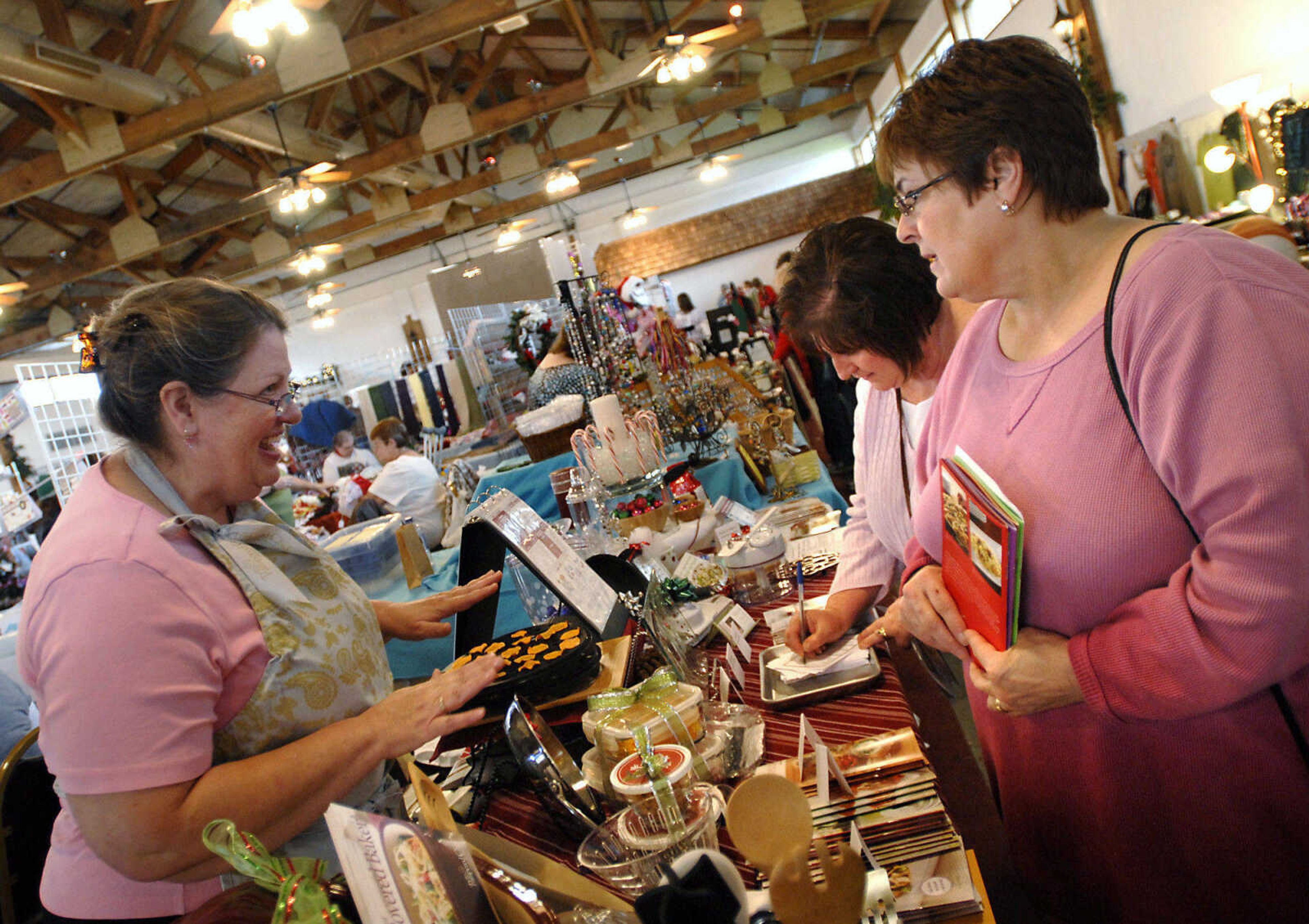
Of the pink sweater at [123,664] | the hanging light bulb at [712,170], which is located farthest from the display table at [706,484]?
the hanging light bulb at [712,170]

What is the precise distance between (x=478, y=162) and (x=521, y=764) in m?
14.2

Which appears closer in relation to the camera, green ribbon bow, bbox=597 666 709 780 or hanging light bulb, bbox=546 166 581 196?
green ribbon bow, bbox=597 666 709 780

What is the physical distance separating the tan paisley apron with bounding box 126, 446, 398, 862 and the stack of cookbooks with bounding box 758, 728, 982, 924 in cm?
73

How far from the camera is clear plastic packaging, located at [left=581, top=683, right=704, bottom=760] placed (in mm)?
1182

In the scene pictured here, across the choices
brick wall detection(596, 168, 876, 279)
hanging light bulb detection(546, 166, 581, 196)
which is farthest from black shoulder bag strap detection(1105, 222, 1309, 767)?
brick wall detection(596, 168, 876, 279)

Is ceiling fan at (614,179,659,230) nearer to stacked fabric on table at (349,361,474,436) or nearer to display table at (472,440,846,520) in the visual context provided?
stacked fabric on table at (349,361,474,436)

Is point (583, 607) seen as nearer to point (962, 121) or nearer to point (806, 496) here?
point (962, 121)

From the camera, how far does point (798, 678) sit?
1513 mm

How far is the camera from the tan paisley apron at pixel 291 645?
1252 mm

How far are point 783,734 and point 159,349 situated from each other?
46.7 inches

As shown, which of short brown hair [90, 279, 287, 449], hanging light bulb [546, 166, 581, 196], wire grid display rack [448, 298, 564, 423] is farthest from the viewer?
hanging light bulb [546, 166, 581, 196]

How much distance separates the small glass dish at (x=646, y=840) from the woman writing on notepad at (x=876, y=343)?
60 cm

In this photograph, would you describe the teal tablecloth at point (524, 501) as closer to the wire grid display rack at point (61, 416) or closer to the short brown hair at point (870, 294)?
the short brown hair at point (870, 294)

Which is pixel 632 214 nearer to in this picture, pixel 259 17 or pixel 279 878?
pixel 259 17
